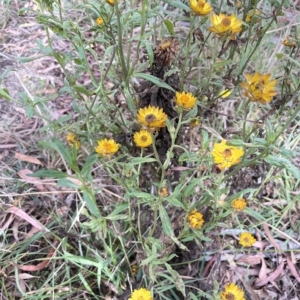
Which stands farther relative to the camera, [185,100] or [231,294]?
[231,294]

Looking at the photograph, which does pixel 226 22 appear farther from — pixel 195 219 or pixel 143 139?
pixel 195 219

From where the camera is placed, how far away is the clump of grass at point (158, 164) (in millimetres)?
1059

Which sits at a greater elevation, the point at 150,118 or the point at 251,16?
the point at 251,16

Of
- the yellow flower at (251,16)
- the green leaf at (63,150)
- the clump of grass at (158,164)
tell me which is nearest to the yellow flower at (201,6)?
the clump of grass at (158,164)

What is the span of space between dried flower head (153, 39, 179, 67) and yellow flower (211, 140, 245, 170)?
0.28m

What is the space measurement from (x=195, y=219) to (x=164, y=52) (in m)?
0.44

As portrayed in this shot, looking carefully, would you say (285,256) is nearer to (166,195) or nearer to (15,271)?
(166,195)

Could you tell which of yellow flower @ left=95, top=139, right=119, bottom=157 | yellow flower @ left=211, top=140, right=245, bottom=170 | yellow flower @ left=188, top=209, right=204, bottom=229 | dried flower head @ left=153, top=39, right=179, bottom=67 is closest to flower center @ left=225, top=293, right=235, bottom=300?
yellow flower @ left=188, top=209, right=204, bottom=229

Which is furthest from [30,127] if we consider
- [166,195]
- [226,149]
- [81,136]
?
[226,149]

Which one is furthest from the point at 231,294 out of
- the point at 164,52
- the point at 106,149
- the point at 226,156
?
the point at 164,52

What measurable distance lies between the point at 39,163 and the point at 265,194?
858mm

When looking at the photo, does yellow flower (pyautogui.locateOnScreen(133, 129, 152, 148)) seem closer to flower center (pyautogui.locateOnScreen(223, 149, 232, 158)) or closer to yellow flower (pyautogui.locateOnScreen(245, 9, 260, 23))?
flower center (pyautogui.locateOnScreen(223, 149, 232, 158))

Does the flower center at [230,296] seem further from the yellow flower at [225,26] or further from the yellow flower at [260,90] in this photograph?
the yellow flower at [225,26]

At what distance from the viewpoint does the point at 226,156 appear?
3.24 ft
